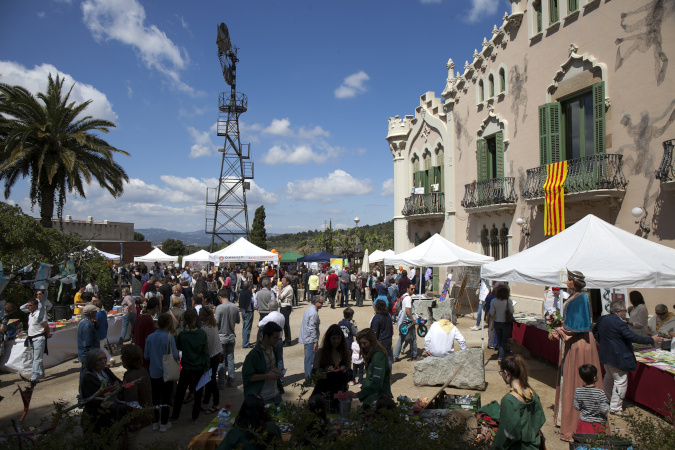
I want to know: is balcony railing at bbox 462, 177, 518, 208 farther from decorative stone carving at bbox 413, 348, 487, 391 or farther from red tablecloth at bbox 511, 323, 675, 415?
red tablecloth at bbox 511, 323, 675, 415

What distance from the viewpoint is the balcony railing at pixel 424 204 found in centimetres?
2253

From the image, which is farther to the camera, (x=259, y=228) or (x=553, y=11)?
(x=259, y=228)

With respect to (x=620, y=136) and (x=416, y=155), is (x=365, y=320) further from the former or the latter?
(x=416, y=155)

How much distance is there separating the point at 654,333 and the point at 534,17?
11.7 meters

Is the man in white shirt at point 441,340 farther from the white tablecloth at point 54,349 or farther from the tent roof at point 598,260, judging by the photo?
the white tablecloth at point 54,349

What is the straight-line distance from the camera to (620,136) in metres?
13.0

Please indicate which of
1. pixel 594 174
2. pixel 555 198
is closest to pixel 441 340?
pixel 594 174

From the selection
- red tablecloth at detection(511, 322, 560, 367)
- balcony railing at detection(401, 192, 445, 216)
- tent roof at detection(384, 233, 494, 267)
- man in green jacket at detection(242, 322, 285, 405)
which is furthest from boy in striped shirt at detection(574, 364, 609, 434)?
balcony railing at detection(401, 192, 445, 216)

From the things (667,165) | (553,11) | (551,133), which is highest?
(553,11)

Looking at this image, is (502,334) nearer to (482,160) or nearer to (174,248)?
(482,160)

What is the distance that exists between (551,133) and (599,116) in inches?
75.9

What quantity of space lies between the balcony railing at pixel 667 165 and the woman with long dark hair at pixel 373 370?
33.2 feet

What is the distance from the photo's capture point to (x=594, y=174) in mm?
13258

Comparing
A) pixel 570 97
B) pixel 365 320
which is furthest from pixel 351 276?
pixel 570 97
